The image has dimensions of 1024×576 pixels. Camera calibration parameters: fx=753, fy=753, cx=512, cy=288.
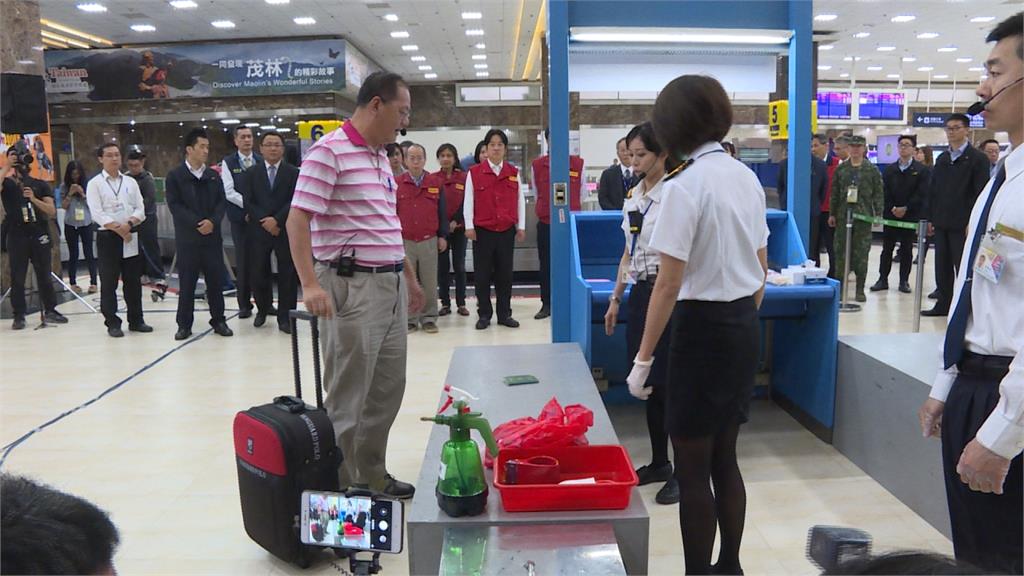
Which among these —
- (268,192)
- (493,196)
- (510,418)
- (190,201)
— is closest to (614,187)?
(493,196)

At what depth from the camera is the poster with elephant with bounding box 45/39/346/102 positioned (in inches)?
567

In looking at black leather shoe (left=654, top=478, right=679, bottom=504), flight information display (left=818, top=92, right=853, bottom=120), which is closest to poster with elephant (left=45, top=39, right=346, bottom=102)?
flight information display (left=818, top=92, right=853, bottom=120)

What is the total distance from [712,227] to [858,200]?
5.95 m

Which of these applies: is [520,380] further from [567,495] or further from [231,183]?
[231,183]

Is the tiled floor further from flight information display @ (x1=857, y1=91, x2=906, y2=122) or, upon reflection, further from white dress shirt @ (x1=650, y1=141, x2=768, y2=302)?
flight information display @ (x1=857, y1=91, x2=906, y2=122)

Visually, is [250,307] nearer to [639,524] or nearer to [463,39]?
[639,524]

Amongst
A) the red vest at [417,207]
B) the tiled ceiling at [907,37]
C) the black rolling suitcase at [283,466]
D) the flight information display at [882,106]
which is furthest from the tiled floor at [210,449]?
the flight information display at [882,106]

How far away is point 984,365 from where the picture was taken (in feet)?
5.09

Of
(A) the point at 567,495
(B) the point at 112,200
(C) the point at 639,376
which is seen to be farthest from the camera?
(B) the point at 112,200

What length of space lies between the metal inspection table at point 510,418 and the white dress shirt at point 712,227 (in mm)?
564

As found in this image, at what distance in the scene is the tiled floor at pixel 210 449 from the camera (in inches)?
104

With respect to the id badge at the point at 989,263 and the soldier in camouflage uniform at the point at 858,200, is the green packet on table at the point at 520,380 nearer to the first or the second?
the id badge at the point at 989,263

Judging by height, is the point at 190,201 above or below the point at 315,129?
below

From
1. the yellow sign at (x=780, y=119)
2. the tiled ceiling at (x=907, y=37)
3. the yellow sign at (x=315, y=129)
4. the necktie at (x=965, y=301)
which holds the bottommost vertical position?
the necktie at (x=965, y=301)
